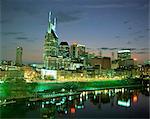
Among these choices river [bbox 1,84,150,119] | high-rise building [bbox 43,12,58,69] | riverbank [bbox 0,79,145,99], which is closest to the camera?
river [bbox 1,84,150,119]

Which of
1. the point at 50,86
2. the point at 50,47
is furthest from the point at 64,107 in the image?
the point at 50,47

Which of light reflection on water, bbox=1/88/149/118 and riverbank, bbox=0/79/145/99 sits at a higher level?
riverbank, bbox=0/79/145/99

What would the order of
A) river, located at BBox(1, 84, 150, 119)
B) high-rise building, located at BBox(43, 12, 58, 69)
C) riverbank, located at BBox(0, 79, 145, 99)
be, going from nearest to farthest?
river, located at BBox(1, 84, 150, 119) → riverbank, located at BBox(0, 79, 145, 99) → high-rise building, located at BBox(43, 12, 58, 69)

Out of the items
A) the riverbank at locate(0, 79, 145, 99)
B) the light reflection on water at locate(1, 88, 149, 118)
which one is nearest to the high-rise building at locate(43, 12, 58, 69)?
the riverbank at locate(0, 79, 145, 99)

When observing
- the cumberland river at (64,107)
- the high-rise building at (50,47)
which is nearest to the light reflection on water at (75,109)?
the cumberland river at (64,107)

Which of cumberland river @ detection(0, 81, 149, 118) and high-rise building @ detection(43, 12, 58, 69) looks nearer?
cumberland river @ detection(0, 81, 149, 118)

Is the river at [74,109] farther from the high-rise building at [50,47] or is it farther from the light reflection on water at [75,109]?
the high-rise building at [50,47]

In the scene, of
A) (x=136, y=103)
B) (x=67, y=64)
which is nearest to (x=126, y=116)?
(x=136, y=103)

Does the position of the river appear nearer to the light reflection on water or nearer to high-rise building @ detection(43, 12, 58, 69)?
the light reflection on water

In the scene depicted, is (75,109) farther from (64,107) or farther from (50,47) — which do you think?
(50,47)

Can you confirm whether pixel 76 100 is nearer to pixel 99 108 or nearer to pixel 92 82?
pixel 99 108

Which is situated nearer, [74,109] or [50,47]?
[74,109]

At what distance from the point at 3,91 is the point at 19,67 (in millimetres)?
3303

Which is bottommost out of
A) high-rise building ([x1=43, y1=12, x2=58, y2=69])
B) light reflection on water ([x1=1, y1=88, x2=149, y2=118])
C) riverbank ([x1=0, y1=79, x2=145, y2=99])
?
light reflection on water ([x1=1, y1=88, x2=149, y2=118])
